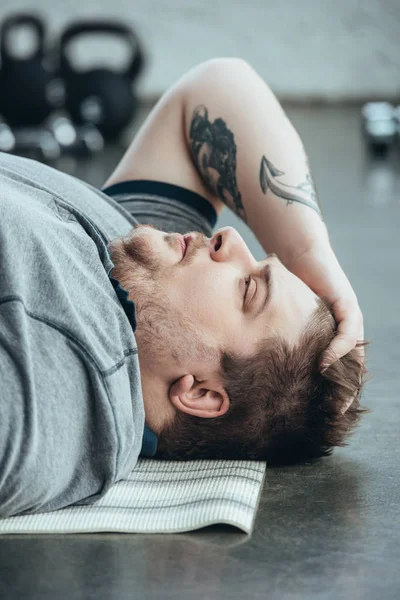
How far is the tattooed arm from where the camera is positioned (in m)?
1.68

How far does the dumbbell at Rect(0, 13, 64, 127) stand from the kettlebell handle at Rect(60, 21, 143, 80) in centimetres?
17

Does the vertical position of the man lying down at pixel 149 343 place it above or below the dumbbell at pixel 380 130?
above

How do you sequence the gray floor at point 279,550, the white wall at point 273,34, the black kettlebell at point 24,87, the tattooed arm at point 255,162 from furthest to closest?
the white wall at point 273,34
the black kettlebell at point 24,87
the tattooed arm at point 255,162
the gray floor at point 279,550

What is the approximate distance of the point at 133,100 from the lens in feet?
18.8

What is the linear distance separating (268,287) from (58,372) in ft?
1.23

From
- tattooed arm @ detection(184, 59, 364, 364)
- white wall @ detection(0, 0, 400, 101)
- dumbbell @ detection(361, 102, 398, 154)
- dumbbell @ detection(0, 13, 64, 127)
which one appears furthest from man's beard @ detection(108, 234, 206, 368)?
white wall @ detection(0, 0, 400, 101)

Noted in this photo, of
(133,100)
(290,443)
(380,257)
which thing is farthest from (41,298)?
(133,100)

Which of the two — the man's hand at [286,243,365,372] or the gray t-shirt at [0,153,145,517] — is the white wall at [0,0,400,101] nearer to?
the man's hand at [286,243,365,372]

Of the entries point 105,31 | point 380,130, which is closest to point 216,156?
point 380,130

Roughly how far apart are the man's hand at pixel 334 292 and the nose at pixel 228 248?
184mm

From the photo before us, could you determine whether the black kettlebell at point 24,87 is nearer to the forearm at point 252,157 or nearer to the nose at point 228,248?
the forearm at point 252,157

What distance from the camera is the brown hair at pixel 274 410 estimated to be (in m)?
1.30

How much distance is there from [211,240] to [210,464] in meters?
0.34

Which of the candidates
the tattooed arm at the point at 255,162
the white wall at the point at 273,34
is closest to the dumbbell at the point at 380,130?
the white wall at the point at 273,34
